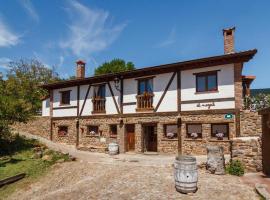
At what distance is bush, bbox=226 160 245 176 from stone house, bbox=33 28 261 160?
71cm

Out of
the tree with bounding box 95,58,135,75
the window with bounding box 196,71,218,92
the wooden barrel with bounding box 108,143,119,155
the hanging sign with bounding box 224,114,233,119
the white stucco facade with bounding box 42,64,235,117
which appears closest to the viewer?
the hanging sign with bounding box 224,114,233,119

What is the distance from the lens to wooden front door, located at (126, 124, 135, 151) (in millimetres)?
18656

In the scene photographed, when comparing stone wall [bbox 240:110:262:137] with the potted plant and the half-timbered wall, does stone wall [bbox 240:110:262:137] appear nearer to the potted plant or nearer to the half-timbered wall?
the half-timbered wall

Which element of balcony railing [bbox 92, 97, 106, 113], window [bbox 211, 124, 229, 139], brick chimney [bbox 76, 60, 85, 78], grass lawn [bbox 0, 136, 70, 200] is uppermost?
brick chimney [bbox 76, 60, 85, 78]

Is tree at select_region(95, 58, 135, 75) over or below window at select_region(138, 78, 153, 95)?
over

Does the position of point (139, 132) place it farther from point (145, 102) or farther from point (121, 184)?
point (121, 184)

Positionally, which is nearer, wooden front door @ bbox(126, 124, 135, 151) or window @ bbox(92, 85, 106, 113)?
wooden front door @ bbox(126, 124, 135, 151)

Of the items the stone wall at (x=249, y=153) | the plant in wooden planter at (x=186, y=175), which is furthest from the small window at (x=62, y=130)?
the plant in wooden planter at (x=186, y=175)

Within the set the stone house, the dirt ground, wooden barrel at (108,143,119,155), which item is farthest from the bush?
wooden barrel at (108,143,119,155)

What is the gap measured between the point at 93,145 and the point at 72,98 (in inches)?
177

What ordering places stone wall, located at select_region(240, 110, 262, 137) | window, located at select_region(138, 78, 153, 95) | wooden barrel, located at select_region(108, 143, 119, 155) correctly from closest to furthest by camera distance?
1. stone wall, located at select_region(240, 110, 262, 137)
2. wooden barrel, located at select_region(108, 143, 119, 155)
3. window, located at select_region(138, 78, 153, 95)

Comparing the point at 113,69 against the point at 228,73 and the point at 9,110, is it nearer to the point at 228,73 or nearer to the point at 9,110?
the point at 9,110

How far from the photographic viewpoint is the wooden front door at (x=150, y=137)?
1816 centimetres

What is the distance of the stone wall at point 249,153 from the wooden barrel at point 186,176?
366 cm
